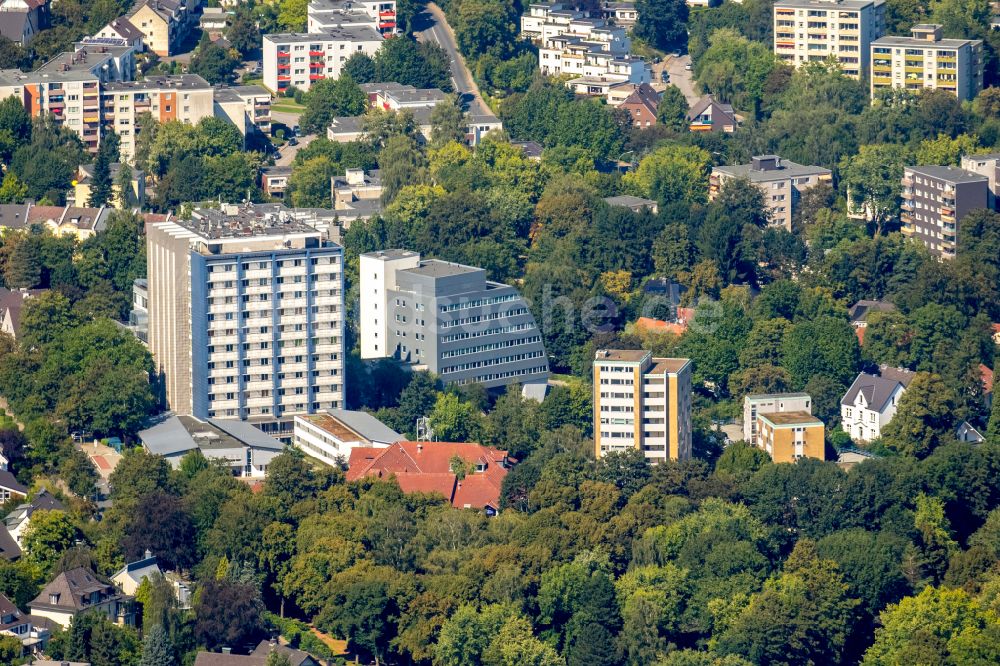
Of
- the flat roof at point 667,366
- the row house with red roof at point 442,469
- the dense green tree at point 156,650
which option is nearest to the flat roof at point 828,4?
the flat roof at point 667,366

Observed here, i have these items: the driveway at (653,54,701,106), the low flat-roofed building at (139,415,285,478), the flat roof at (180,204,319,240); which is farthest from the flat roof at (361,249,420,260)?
the driveway at (653,54,701,106)

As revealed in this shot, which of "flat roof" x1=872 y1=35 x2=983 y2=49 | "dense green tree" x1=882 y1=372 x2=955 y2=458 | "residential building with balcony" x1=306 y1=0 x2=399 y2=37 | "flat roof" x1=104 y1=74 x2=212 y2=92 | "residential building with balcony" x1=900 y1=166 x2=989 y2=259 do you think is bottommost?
"dense green tree" x1=882 y1=372 x2=955 y2=458

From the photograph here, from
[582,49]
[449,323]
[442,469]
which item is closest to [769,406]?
[449,323]

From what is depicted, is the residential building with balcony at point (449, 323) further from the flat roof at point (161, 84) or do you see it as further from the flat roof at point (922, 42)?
the flat roof at point (922, 42)

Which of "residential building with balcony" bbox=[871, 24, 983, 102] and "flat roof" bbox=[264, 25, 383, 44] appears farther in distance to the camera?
"residential building with balcony" bbox=[871, 24, 983, 102]

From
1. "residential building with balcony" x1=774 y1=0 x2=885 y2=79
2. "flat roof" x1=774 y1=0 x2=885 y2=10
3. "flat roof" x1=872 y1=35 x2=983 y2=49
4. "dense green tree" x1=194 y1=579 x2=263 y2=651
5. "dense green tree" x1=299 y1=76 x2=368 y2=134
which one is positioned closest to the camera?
"dense green tree" x1=194 y1=579 x2=263 y2=651

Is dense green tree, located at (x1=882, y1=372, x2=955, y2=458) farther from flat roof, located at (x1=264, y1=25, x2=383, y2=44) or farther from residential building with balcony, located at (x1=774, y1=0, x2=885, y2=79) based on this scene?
flat roof, located at (x1=264, y1=25, x2=383, y2=44)

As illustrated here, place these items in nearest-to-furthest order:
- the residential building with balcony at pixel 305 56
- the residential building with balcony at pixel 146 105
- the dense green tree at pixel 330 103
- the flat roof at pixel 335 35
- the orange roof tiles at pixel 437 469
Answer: the orange roof tiles at pixel 437 469 → the residential building with balcony at pixel 146 105 → the dense green tree at pixel 330 103 → the residential building with balcony at pixel 305 56 → the flat roof at pixel 335 35
